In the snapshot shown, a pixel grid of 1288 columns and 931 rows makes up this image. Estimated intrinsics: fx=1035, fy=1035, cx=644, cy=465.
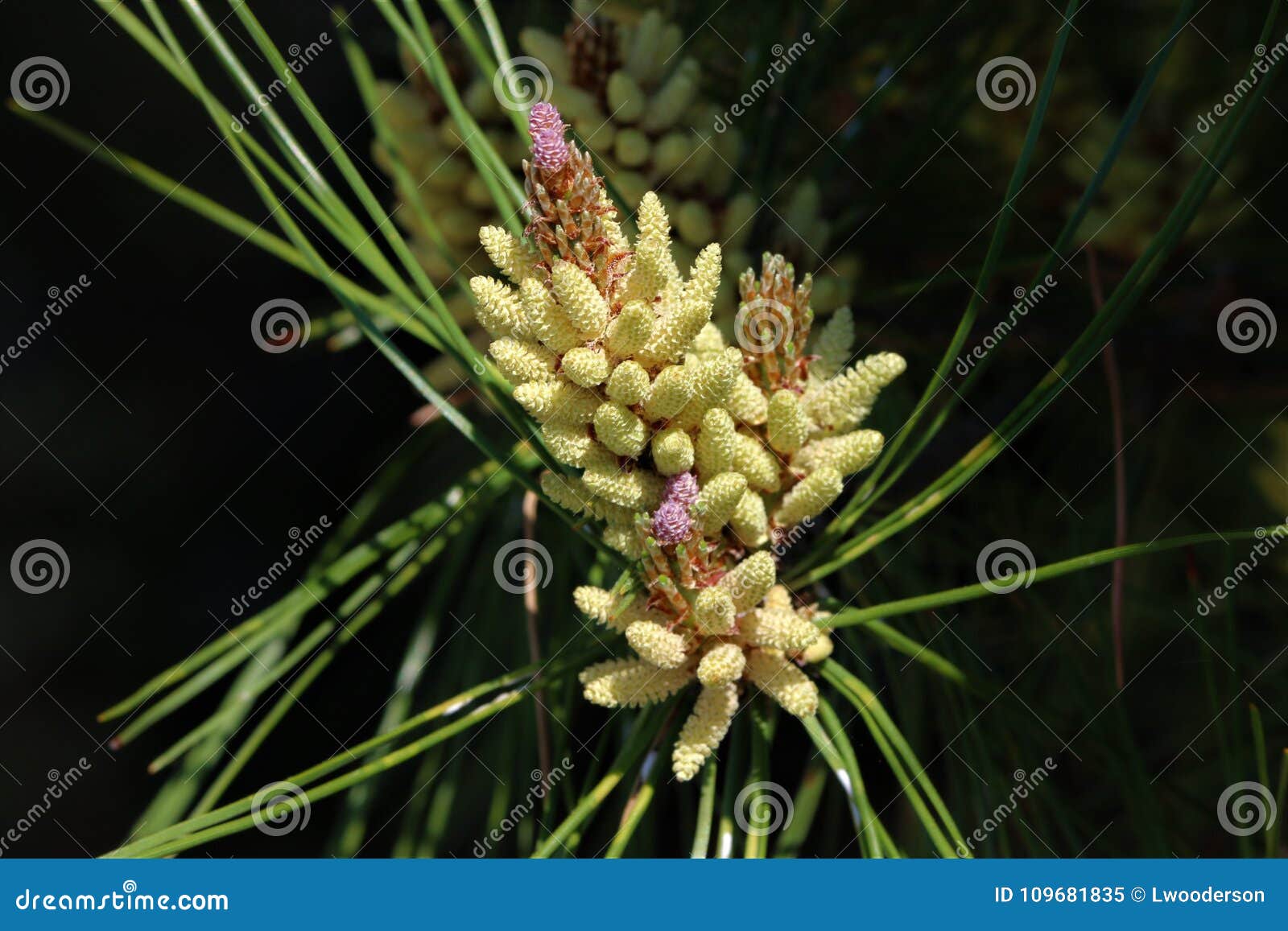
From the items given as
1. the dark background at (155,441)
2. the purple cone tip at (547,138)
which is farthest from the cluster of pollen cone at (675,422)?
the dark background at (155,441)

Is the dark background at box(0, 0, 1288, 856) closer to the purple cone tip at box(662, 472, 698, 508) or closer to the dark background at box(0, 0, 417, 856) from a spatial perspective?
the dark background at box(0, 0, 417, 856)

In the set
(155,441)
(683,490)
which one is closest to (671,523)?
(683,490)

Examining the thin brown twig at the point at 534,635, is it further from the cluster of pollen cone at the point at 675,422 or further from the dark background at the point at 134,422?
the dark background at the point at 134,422

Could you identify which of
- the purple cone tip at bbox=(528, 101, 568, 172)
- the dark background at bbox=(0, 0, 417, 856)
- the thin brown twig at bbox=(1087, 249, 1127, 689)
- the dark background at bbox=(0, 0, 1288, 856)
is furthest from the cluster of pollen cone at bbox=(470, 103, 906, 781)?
the dark background at bbox=(0, 0, 417, 856)

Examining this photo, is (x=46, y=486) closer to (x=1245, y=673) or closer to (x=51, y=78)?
(x=51, y=78)

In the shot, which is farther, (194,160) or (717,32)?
(194,160)

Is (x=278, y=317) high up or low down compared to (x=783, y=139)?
down

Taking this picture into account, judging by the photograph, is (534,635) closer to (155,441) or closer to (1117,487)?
(1117,487)

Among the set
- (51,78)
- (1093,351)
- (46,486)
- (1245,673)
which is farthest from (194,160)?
(1245,673)
